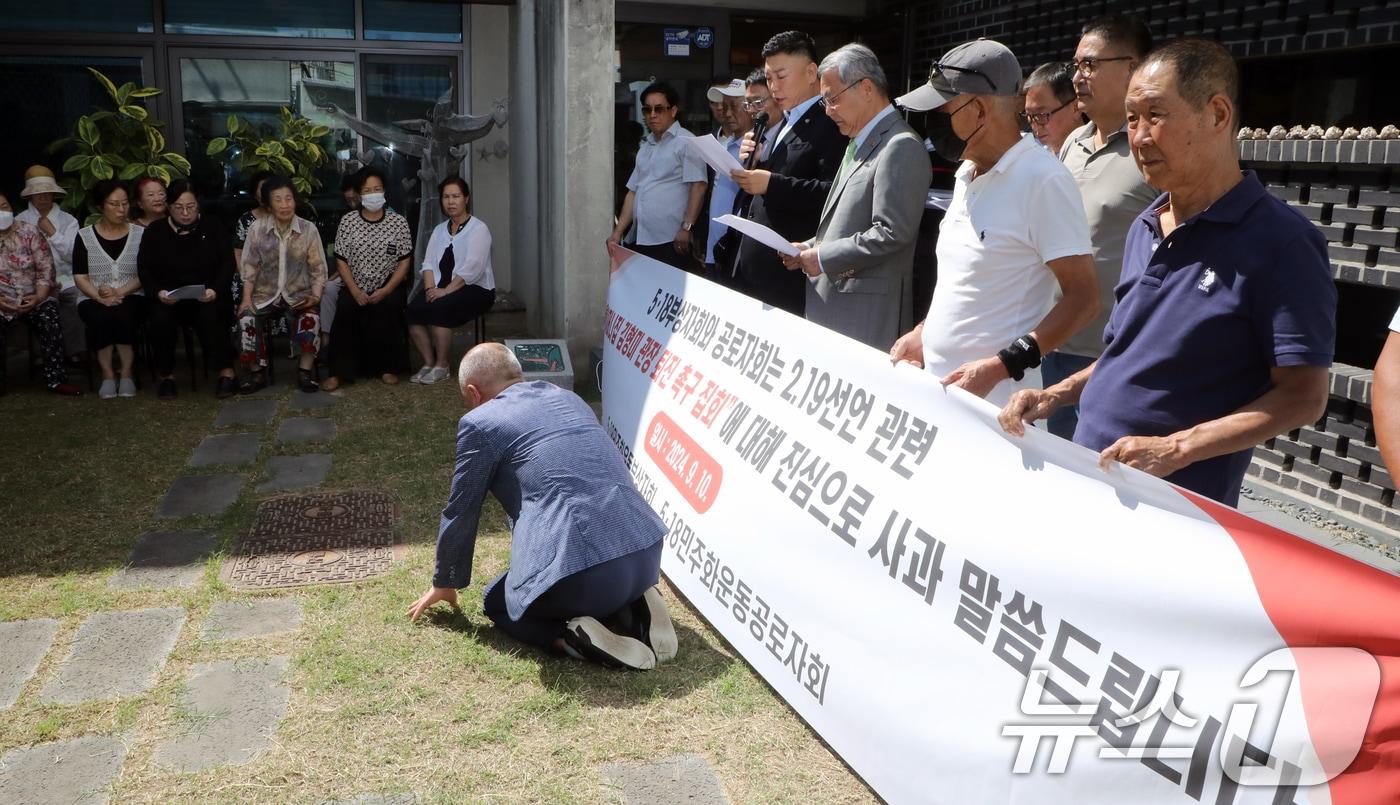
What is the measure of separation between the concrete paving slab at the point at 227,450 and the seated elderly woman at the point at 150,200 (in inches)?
82.8

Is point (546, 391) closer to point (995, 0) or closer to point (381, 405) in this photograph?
point (381, 405)

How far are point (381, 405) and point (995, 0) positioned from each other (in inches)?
230

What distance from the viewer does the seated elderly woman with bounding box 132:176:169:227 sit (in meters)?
Answer: 7.55

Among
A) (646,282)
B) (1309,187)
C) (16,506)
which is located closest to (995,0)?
(1309,187)

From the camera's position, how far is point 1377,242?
4.49 m

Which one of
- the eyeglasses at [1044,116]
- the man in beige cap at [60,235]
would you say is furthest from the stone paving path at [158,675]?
the eyeglasses at [1044,116]

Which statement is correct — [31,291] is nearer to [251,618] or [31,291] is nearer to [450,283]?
[450,283]

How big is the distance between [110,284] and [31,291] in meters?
0.52

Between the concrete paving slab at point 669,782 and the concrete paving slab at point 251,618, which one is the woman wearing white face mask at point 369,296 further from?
the concrete paving slab at point 669,782

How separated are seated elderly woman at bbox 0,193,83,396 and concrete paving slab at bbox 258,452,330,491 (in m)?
2.49

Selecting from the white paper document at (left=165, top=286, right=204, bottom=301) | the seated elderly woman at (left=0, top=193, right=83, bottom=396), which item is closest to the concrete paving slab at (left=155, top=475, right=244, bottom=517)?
the white paper document at (left=165, top=286, right=204, bottom=301)

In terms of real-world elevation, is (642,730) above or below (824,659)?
below

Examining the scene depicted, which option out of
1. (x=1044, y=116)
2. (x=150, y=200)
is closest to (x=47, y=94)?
(x=150, y=200)

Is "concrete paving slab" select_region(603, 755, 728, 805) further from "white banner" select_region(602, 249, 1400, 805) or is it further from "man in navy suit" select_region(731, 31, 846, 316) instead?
"man in navy suit" select_region(731, 31, 846, 316)
